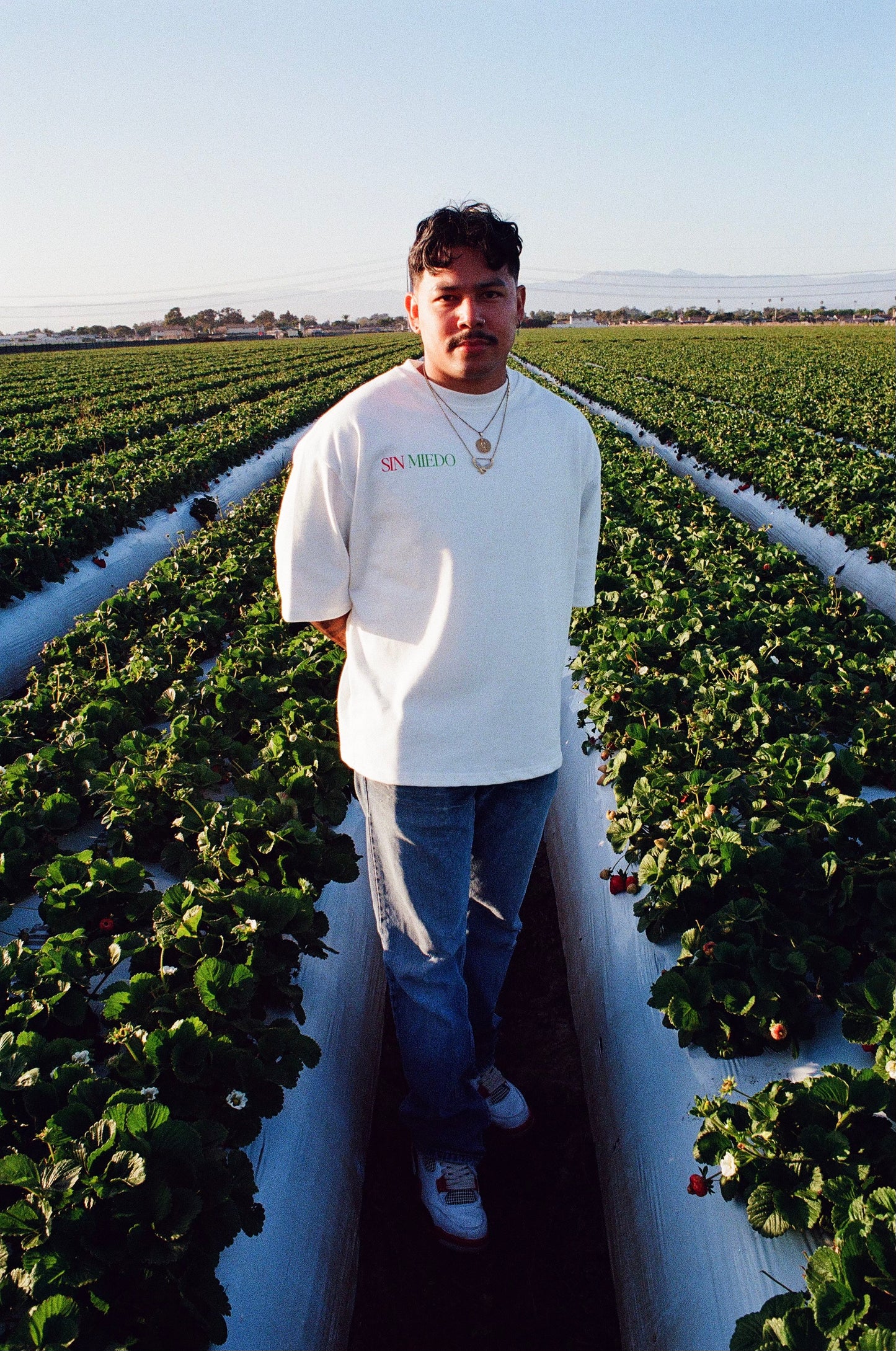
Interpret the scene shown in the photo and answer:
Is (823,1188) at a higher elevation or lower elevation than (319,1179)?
higher

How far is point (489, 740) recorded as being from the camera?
2.12 meters

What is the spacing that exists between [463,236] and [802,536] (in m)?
8.41

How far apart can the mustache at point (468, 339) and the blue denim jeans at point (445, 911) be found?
1.09 metres

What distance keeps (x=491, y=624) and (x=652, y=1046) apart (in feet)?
4.78

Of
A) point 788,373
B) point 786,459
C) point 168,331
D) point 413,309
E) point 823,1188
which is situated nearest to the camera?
point 823,1188

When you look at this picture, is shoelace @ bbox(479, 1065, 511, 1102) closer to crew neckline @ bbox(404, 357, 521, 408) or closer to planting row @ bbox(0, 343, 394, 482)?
crew neckline @ bbox(404, 357, 521, 408)

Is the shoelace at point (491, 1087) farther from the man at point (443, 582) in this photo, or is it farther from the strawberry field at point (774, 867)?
the strawberry field at point (774, 867)

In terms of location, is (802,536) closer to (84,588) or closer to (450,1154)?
(84,588)

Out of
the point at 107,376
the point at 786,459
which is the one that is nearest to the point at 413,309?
the point at 786,459

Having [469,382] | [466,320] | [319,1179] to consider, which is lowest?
[319,1179]

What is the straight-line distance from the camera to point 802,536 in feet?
30.8

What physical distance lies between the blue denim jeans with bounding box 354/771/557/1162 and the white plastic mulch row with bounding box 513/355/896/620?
4.57 meters

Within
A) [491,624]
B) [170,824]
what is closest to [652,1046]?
[491,624]

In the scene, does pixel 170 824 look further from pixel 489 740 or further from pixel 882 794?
pixel 882 794
